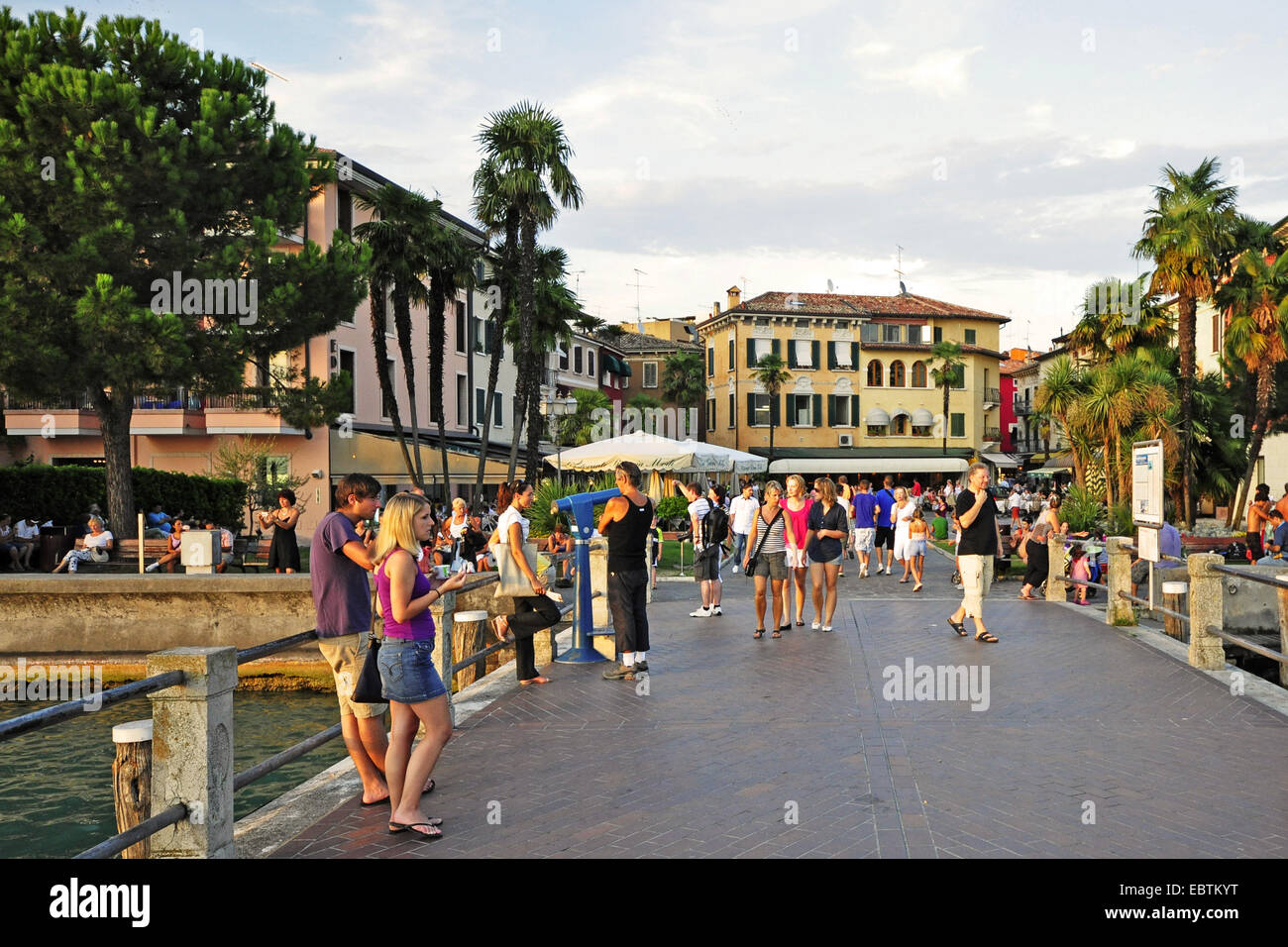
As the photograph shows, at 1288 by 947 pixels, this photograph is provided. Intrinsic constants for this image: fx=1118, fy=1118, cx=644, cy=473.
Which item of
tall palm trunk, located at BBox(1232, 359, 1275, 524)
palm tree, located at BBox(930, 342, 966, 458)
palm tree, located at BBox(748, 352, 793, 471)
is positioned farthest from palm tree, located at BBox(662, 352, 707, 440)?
tall palm trunk, located at BBox(1232, 359, 1275, 524)

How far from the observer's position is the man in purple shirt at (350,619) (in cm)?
616

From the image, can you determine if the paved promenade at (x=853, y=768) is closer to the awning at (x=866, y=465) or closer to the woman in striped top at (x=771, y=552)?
the woman in striped top at (x=771, y=552)

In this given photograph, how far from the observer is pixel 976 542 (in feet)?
40.4

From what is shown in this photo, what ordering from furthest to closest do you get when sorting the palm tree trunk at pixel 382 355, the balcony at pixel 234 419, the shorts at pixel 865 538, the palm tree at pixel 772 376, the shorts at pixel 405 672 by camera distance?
the palm tree at pixel 772 376 → the balcony at pixel 234 419 → the palm tree trunk at pixel 382 355 → the shorts at pixel 865 538 → the shorts at pixel 405 672

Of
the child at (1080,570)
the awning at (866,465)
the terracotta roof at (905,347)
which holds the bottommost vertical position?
the child at (1080,570)

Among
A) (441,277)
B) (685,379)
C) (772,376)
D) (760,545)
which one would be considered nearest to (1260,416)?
(760,545)

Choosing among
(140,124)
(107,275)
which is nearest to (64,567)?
(107,275)

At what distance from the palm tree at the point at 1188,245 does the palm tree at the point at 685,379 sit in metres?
42.6

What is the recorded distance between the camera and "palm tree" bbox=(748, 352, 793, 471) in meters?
61.1

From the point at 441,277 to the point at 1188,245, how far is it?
2136 centimetres

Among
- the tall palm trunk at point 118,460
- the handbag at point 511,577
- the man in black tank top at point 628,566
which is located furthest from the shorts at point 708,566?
the tall palm trunk at point 118,460

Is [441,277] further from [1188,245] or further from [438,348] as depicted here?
[1188,245]

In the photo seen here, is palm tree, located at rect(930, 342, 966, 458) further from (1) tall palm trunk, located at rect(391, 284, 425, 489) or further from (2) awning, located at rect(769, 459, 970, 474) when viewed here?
(1) tall palm trunk, located at rect(391, 284, 425, 489)

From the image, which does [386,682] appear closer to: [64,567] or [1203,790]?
[1203,790]
